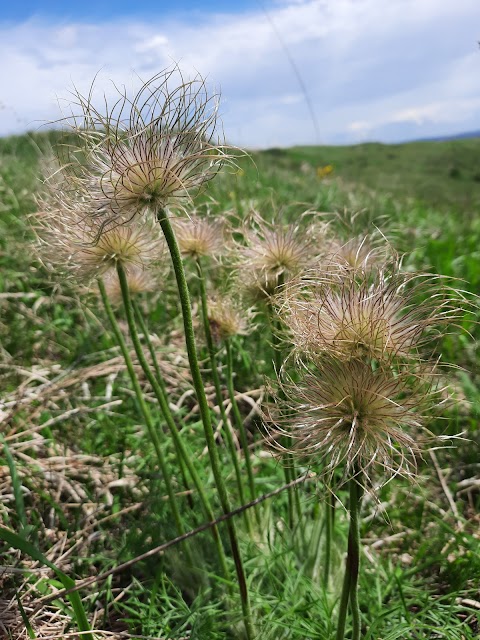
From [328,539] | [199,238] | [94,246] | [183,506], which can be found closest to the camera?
[94,246]

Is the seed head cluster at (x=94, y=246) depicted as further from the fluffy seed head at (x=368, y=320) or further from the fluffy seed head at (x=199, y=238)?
the fluffy seed head at (x=368, y=320)

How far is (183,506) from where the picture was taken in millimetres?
2402

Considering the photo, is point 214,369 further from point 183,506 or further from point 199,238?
point 183,506

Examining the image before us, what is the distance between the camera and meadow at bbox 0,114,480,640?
72.9 inches

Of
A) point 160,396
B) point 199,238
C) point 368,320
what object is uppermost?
point 199,238

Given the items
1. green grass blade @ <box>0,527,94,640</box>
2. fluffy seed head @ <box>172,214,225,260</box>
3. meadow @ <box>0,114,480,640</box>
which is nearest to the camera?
green grass blade @ <box>0,527,94,640</box>

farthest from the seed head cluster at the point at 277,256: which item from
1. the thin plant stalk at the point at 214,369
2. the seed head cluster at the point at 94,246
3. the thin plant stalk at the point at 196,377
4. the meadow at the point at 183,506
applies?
the thin plant stalk at the point at 196,377

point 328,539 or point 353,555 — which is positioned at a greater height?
point 353,555

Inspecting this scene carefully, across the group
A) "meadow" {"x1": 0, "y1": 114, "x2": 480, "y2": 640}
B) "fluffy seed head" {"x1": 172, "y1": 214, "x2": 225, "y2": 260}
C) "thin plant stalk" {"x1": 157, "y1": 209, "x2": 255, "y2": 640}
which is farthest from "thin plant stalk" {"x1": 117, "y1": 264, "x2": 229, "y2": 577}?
"fluffy seed head" {"x1": 172, "y1": 214, "x2": 225, "y2": 260}

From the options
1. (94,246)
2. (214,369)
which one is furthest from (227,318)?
(94,246)

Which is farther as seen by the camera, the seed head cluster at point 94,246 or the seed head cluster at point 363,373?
the seed head cluster at point 94,246

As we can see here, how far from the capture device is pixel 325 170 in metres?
10.0

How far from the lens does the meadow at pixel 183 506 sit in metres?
1.85

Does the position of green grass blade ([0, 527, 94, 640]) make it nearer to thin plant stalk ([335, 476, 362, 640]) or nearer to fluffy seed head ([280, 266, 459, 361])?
thin plant stalk ([335, 476, 362, 640])
